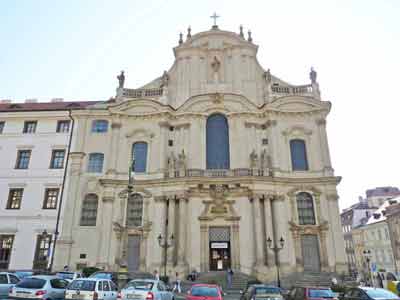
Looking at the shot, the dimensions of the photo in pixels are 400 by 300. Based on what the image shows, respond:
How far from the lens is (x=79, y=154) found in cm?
2948

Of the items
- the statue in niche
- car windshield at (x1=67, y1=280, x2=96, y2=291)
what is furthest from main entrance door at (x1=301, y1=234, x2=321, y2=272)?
car windshield at (x1=67, y1=280, x2=96, y2=291)

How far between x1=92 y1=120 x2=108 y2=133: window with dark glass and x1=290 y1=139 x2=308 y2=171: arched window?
1918 centimetres

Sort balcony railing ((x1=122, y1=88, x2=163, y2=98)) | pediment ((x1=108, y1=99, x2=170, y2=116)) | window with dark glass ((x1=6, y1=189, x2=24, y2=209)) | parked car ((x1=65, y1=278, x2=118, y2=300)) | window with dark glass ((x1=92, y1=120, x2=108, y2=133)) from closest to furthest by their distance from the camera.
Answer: parked car ((x1=65, y1=278, x2=118, y2=300))
window with dark glass ((x1=6, y1=189, x2=24, y2=209))
pediment ((x1=108, y1=99, x2=170, y2=116))
window with dark glass ((x1=92, y1=120, x2=108, y2=133))
balcony railing ((x1=122, y1=88, x2=163, y2=98))

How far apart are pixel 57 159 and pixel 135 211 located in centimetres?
976

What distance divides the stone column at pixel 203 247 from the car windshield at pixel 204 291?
44.2 feet

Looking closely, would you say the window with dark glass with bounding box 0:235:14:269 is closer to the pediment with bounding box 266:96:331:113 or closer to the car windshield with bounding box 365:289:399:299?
the pediment with bounding box 266:96:331:113

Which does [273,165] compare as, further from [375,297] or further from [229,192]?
[375,297]

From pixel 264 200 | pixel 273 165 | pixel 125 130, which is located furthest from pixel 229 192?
pixel 125 130

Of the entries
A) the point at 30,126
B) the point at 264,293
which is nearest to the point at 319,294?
the point at 264,293

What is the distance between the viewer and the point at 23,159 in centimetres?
3039

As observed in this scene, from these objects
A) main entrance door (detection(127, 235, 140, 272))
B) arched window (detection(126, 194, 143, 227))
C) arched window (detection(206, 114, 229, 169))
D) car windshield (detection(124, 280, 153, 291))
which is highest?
arched window (detection(206, 114, 229, 169))

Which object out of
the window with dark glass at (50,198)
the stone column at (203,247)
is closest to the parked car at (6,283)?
the window with dark glass at (50,198)

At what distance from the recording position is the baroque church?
26.1 metres

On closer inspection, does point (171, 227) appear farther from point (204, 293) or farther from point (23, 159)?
point (23, 159)
